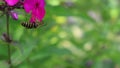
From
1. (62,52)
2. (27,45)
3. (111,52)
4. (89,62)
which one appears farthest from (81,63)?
(27,45)

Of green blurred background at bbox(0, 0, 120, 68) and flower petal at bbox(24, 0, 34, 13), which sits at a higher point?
flower petal at bbox(24, 0, 34, 13)

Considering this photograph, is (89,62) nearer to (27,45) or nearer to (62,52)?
(62,52)

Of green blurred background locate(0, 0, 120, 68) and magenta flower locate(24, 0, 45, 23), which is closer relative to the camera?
magenta flower locate(24, 0, 45, 23)

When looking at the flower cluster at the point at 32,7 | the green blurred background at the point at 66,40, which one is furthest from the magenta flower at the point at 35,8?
the green blurred background at the point at 66,40

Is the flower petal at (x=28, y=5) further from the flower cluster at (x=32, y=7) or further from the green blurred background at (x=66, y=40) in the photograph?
the green blurred background at (x=66, y=40)

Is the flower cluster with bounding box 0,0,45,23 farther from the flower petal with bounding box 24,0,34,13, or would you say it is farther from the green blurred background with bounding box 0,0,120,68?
the green blurred background with bounding box 0,0,120,68

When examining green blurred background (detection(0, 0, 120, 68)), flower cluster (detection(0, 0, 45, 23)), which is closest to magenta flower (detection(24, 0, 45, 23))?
flower cluster (detection(0, 0, 45, 23))
